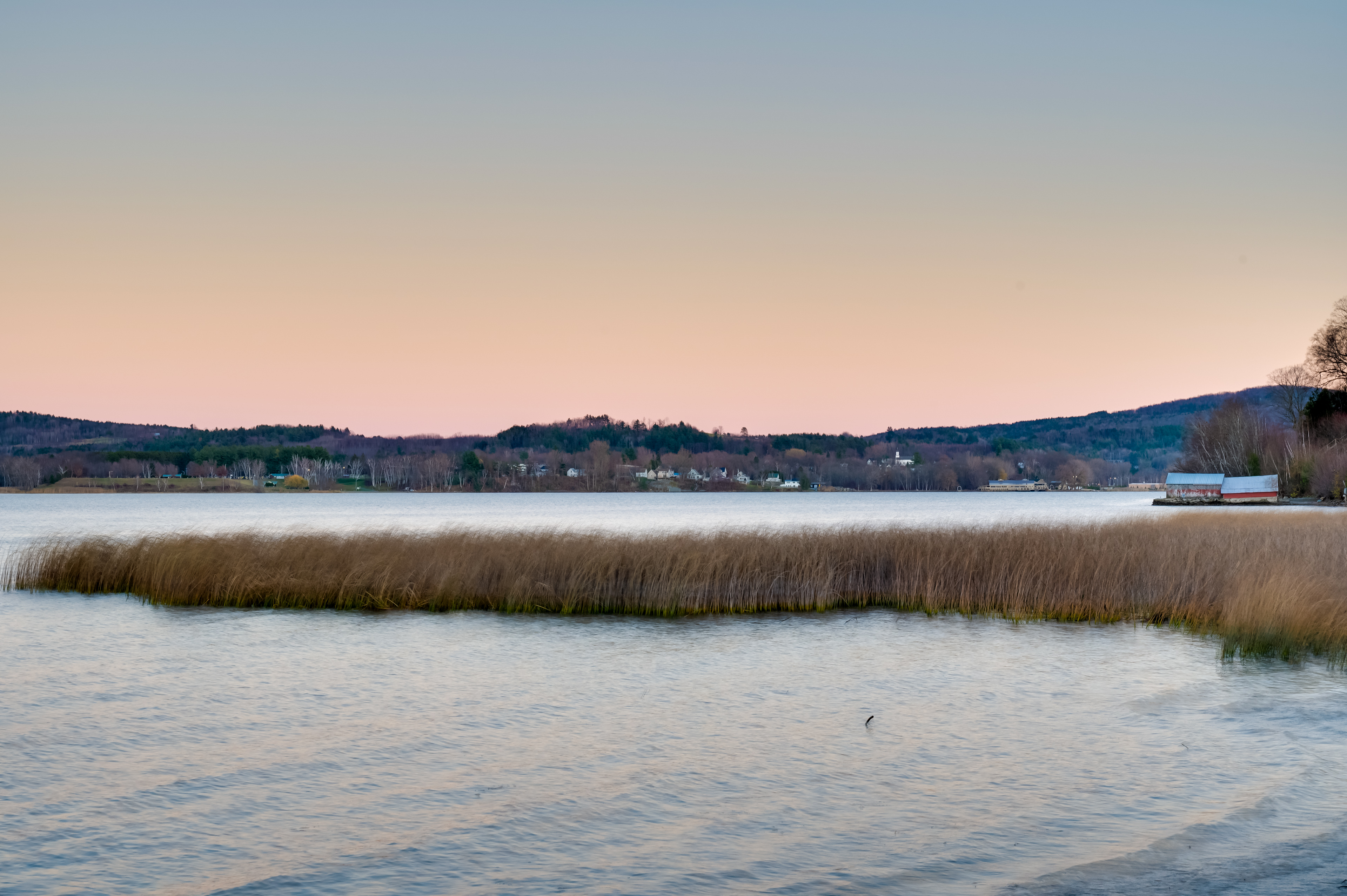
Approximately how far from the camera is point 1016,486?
7500 inches

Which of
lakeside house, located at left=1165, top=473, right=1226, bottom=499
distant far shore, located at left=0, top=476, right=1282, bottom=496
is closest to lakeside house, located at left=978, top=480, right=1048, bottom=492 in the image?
distant far shore, located at left=0, top=476, right=1282, bottom=496

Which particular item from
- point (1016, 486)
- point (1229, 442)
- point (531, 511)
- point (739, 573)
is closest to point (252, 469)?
point (531, 511)

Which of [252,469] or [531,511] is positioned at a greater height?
[252,469]

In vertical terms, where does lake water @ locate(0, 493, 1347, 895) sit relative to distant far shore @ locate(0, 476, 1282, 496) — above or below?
below

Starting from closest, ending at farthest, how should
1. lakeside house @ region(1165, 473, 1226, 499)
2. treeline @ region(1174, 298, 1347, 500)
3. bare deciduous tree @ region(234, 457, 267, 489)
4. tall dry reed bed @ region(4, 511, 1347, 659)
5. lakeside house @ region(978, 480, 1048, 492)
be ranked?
tall dry reed bed @ region(4, 511, 1347, 659) < treeline @ region(1174, 298, 1347, 500) < lakeside house @ region(1165, 473, 1226, 499) < bare deciduous tree @ region(234, 457, 267, 489) < lakeside house @ region(978, 480, 1048, 492)

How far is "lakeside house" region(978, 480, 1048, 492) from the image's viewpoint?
188 metres

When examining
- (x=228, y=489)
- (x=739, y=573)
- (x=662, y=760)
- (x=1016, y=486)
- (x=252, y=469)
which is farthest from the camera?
(x=1016, y=486)

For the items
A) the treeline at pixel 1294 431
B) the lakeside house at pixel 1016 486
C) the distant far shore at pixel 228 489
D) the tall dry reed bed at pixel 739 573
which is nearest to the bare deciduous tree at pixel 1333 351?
the treeline at pixel 1294 431

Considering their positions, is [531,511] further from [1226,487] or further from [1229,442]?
[1229,442]

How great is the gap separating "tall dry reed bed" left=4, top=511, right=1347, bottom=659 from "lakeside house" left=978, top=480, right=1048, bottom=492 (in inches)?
6830

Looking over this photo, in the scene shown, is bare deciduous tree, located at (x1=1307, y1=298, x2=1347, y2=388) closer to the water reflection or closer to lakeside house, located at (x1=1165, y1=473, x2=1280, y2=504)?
lakeside house, located at (x1=1165, y1=473, x2=1280, y2=504)

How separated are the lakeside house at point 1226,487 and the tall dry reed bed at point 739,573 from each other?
56.0m

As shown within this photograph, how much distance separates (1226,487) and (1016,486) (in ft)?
378

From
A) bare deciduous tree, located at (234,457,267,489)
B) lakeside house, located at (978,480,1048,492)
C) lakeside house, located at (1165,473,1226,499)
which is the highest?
bare deciduous tree, located at (234,457,267,489)
